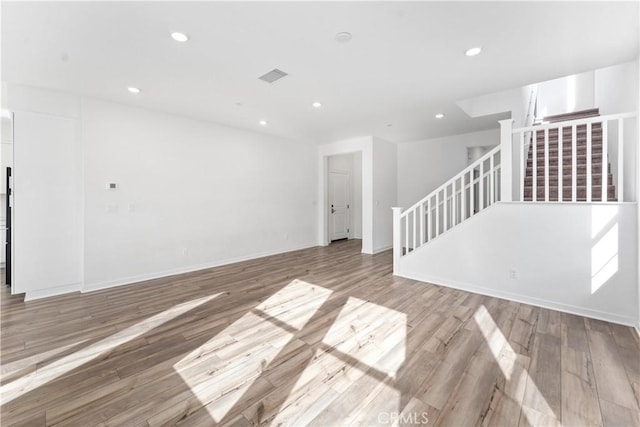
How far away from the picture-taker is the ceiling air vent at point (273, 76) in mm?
3010

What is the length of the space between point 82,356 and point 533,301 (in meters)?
4.67

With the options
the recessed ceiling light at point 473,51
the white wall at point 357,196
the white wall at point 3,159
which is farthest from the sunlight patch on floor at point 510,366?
the white wall at point 3,159

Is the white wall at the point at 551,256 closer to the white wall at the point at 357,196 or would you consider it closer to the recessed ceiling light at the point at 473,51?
the recessed ceiling light at the point at 473,51

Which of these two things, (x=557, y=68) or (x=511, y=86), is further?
(x=511, y=86)

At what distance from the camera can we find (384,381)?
1852 mm

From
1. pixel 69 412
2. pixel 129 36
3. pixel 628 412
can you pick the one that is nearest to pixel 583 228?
pixel 628 412

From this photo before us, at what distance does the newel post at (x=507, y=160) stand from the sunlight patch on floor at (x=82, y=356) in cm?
421

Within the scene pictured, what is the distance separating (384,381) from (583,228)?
2860mm

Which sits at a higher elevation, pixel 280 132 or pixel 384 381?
pixel 280 132

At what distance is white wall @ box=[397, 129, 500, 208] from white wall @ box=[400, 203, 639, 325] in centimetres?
293

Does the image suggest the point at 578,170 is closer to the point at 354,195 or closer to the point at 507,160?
the point at 507,160

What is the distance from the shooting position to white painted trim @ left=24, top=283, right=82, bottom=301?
11.5 ft

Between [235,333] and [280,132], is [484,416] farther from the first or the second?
[280,132]

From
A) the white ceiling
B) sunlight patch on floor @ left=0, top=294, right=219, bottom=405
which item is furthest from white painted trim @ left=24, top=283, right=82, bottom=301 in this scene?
the white ceiling
